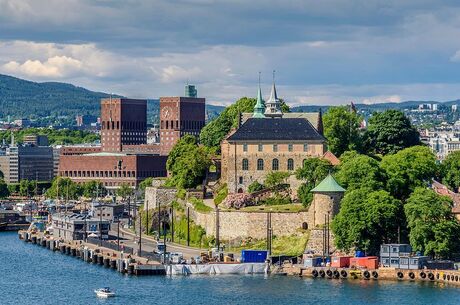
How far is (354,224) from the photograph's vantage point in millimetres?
97125

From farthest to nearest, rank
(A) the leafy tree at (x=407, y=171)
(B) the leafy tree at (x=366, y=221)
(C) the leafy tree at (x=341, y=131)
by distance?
1. (C) the leafy tree at (x=341, y=131)
2. (A) the leafy tree at (x=407, y=171)
3. (B) the leafy tree at (x=366, y=221)

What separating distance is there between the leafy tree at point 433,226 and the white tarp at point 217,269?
1103 centimetres

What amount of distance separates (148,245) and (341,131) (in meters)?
20.9

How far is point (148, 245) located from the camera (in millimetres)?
119500

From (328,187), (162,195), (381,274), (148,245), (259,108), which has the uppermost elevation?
(259,108)

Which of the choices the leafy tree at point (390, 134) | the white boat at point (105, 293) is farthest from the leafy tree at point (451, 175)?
the white boat at point (105, 293)

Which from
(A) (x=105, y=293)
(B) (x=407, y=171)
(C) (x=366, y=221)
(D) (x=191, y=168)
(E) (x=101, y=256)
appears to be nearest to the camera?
(A) (x=105, y=293)

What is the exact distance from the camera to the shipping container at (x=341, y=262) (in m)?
96.0

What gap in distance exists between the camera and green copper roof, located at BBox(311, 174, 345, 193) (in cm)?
10200

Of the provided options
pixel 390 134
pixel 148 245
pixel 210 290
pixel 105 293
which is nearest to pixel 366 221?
pixel 210 290

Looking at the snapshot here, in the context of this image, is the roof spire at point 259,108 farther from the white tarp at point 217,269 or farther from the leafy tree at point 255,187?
the white tarp at point 217,269

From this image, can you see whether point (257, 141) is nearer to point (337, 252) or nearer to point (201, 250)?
point (201, 250)

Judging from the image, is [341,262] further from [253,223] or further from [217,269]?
[253,223]

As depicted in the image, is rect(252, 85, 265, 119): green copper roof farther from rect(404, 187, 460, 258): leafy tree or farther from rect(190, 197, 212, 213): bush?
rect(404, 187, 460, 258): leafy tree
